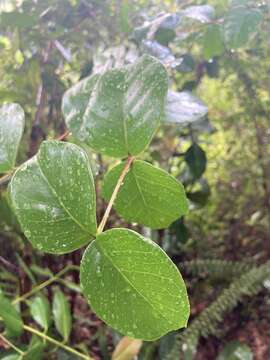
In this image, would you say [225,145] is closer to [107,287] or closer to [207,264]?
[207,264]

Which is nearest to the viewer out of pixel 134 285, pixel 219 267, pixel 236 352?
pixel 134 285

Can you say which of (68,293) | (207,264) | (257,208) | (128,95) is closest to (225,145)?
(257,208)

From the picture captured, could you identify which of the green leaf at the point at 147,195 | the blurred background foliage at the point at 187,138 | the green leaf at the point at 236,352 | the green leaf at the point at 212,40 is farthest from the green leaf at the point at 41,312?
the green leaf at the point at 212,40

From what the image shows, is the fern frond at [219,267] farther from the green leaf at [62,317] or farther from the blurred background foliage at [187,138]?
the green leaf at [62,317]

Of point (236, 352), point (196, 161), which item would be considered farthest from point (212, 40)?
point (236, 352)

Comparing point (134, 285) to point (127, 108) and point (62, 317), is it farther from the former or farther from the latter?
point (62, 317)

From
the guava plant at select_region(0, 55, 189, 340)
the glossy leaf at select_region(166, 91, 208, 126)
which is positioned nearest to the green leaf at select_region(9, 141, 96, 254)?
the guava plant at select_region(0, 55, 189, 340)
